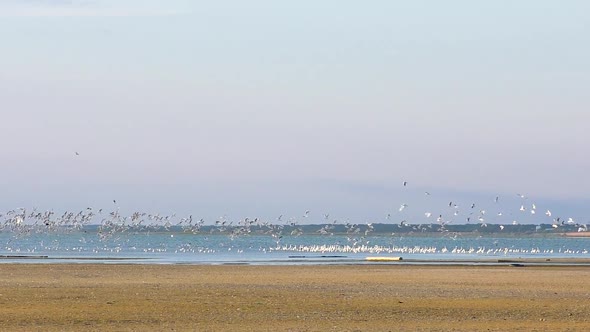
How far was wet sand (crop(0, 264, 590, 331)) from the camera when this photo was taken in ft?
102

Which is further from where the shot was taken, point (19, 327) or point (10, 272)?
point (10, 272)

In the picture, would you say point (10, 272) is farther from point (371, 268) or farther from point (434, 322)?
point (434, 322)

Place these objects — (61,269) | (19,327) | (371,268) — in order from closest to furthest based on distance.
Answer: (19,327) → (61,269) → (371,268)

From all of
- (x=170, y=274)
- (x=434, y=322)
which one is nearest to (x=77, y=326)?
(x=434, y=322)

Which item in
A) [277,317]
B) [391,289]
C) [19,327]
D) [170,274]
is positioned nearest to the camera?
[19,327]

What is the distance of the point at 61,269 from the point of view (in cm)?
6191

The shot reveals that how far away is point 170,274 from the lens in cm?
5716

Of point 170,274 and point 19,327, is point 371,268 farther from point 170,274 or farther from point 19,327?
point 19,327

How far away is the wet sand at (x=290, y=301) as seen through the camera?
31156 millimetres

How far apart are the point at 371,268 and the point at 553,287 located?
66.4 ft

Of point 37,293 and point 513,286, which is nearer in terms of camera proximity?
point 37,293

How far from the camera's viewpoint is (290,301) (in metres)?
38.5

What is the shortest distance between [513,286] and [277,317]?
1756cm

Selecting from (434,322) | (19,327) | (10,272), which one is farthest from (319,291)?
(10,272)
